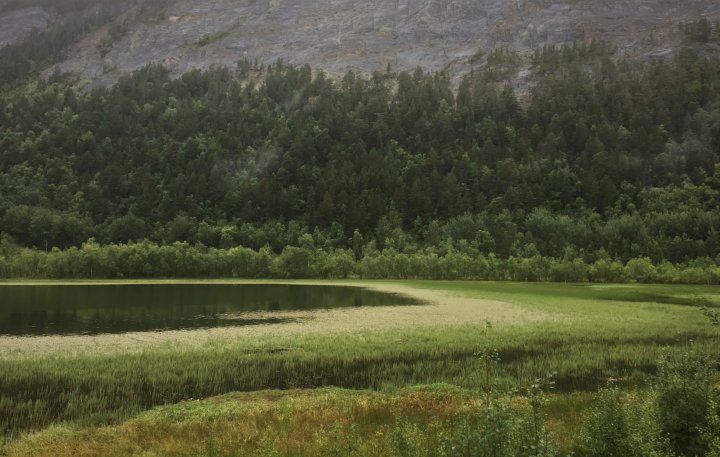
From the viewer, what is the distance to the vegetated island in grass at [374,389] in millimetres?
14984

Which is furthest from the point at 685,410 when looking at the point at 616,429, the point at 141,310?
the point at 141,310

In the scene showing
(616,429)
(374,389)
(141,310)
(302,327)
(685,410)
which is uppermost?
(685,410)

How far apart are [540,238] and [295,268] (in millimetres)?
104945

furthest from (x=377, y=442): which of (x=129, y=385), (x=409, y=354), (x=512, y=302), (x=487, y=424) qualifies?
(x=512, y=302)

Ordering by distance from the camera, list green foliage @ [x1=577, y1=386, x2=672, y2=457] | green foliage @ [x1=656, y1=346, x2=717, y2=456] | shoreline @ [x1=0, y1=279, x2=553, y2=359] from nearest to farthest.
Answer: green foliage @ [x1=577, y1=386, x2=672, y2=457]
green foliage @ [x1=656, y1=346, x2=717, y2=456]
shoreline @ [x1=0, y1=279, x2=553, y2=359]

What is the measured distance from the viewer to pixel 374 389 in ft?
90.7

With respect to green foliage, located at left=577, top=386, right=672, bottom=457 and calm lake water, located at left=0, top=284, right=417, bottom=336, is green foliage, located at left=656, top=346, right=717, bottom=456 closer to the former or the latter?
green foliage, located at left=577, top=386, right=672, bottom=457

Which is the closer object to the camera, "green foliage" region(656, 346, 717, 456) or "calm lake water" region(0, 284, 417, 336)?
"green foliage" region(656, 346, 717, 456)

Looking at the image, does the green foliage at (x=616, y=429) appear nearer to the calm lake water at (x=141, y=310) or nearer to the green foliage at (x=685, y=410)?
the green foliage at (x=685, y=410)

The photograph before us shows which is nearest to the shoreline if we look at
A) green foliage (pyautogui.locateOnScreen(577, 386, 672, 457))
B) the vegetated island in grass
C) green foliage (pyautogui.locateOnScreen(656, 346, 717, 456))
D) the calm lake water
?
the vegetated island in grass

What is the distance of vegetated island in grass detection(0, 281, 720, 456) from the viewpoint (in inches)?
590

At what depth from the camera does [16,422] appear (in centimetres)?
2134

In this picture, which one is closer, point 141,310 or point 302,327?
point 302,327

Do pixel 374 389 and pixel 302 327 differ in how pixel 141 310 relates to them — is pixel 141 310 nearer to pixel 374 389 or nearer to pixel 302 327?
pixel 302 327
